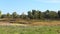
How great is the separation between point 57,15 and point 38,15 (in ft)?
30.9

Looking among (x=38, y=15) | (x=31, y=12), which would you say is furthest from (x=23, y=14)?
(x=38, y=15)

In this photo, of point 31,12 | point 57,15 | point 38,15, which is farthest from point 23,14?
point 57,15

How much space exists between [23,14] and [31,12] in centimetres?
411

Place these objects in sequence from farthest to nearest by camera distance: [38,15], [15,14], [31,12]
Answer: [15,14], [31,12], [38,15]

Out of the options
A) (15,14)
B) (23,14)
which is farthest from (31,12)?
(15,14)

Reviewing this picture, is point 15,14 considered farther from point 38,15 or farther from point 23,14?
point 38,15

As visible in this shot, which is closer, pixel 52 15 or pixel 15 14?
pixel 52 15

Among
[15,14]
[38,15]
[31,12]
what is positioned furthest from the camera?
[15,14]

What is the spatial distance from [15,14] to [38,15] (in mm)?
17919

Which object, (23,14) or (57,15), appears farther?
(23,14)

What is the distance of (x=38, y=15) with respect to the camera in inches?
2869

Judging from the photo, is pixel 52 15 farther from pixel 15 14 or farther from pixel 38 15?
pixel 15 14

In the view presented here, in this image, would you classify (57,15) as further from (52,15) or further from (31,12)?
(31,12)

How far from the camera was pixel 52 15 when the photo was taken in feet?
247
